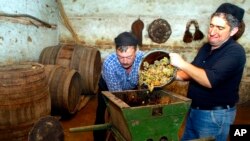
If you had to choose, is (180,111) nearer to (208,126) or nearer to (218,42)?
(208,126)

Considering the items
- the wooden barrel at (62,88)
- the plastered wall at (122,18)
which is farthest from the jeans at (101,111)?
the plastered wall at (122,18)

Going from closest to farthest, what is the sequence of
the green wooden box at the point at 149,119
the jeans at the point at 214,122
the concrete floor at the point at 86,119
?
the green wooden box at the point at 149,119, the jeans at the point at 214,122, the concrete floor at the point at 86,119

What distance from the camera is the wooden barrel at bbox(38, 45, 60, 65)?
511 cm

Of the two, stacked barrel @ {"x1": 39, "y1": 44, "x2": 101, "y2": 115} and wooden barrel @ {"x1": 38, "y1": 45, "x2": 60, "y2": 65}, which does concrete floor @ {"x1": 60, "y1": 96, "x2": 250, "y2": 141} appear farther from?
wooden barrel @ {"x1": 38, "y1": 45, "x2": 60, "y2": 65}

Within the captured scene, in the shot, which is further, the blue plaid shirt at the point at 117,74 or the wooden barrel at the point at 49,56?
the wooden barrel at the point at 49,56

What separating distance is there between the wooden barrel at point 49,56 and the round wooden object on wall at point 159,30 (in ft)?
7.33

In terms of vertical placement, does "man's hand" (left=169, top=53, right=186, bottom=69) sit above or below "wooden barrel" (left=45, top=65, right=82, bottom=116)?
above

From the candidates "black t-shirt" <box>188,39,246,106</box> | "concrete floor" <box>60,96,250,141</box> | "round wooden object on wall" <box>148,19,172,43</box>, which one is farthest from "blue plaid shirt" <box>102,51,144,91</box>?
"round wooden object on wall" <box>148,19,172,43</box>

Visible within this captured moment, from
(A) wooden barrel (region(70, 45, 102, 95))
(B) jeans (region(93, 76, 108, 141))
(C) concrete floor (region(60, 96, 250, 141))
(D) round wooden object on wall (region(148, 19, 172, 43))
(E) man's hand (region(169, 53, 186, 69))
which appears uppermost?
(D) round wooden object on wall (region(148, 19, 172, 43))

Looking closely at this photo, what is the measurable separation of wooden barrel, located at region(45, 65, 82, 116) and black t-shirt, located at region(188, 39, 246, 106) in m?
2.40

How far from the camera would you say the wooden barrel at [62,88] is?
14.4 feet

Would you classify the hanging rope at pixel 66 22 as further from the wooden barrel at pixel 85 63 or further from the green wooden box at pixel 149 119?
the green wooden box at pixel 149 119

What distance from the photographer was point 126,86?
10.7ft

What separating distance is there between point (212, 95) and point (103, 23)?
415 cm
